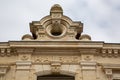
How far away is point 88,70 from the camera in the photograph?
65.7 ft

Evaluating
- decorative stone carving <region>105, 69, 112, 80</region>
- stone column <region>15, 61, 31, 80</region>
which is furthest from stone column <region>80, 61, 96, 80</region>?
stone column <region>15, 61, 31, 80</region>

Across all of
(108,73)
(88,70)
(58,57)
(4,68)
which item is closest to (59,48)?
(58,57)

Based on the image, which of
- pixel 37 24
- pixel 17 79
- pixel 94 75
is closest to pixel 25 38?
pixel 37 24

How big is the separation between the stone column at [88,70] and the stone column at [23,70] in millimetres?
3016

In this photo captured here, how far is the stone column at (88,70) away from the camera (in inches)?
775

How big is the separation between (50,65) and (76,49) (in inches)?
71.6

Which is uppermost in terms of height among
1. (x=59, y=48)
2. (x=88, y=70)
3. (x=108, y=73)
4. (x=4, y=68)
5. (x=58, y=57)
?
(x=59, y=48)

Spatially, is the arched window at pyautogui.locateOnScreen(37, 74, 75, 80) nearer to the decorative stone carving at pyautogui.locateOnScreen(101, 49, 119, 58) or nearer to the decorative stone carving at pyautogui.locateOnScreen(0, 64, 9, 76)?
the decorative stone carving at pyautogui.locateOnScreen(0, 64, 9, 76)

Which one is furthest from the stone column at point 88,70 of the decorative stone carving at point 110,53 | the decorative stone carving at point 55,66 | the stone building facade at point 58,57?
the decorative stone carving at point 55,66

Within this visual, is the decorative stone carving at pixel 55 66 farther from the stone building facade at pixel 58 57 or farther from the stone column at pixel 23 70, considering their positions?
the stone column at pixel 23 70

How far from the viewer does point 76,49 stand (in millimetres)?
20938

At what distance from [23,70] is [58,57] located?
2.17 meters

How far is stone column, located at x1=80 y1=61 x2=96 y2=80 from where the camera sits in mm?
19683

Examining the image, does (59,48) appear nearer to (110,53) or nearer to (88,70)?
(88,70)
